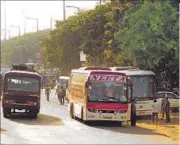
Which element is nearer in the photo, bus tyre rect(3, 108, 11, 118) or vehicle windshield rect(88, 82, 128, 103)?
vehicle windshield rect(88, 82, 128, 103)

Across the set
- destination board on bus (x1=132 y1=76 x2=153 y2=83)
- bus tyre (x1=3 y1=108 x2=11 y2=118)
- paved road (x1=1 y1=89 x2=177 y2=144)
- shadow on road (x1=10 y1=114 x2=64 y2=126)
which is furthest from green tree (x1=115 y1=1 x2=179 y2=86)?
bus tyre (x1=3 y1=108 x2=11 y2=118)

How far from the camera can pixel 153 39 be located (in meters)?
38.4

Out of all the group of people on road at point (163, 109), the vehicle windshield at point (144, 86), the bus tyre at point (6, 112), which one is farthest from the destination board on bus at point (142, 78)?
the bus tyre at point (6, 112)

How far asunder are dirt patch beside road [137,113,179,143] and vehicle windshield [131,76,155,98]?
67.7 inches

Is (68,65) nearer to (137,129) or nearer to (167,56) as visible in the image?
(167,56)

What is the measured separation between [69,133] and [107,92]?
495 centimetres

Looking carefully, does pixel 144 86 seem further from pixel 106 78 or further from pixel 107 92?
pixel 107 92

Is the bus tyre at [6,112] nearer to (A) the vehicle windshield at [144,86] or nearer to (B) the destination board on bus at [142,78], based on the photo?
(A) the vehicle windshield at [144,86]

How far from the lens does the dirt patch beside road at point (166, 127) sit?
26275 millimetres

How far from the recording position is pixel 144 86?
111 feet

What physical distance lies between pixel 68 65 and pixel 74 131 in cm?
5024

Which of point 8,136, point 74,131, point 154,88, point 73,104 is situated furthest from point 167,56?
point 8,136

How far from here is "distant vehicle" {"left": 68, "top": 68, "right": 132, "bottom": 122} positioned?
1121 inches

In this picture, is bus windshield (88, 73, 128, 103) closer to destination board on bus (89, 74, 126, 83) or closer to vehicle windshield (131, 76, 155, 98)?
destination board on bus (89, 74, 126, 83)
